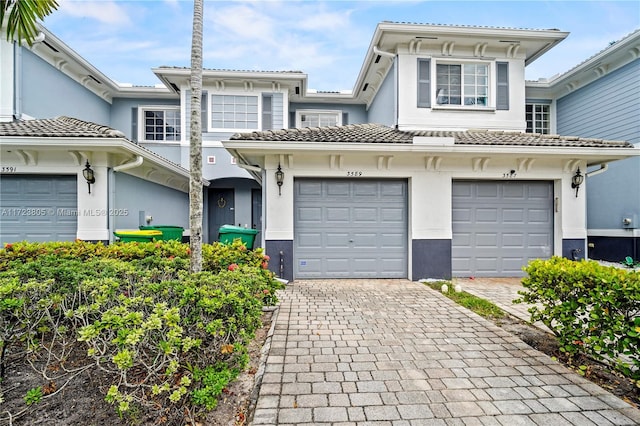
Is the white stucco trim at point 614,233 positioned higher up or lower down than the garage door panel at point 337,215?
lower down

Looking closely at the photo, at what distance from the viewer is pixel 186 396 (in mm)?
2480

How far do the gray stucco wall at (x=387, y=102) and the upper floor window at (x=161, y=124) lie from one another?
25.9ft

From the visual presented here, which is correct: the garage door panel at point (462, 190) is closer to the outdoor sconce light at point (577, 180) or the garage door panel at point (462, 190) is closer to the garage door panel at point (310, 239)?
the outdoor sconce light at point (577, 180)

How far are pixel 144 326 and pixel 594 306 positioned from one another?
162 inches

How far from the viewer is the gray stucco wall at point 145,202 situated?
742 cm

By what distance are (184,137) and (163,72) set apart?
2.20 m

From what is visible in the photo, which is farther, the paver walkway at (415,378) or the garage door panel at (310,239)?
the garage door panel at (310,239)

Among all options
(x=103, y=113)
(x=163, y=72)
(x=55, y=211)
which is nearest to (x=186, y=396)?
(x=55, y=211)

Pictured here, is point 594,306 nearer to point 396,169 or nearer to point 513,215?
point 396,169

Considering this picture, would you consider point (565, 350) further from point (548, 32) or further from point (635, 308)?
point (548, 32)

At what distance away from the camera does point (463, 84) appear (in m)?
9.57

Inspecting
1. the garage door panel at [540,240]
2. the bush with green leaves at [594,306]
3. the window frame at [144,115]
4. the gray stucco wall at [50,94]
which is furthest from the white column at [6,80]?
the garage door panel at [540,240]

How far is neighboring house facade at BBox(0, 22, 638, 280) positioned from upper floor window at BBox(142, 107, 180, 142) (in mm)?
2114

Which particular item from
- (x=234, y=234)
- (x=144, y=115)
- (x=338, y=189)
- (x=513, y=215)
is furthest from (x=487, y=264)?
(x=144, y=115)
